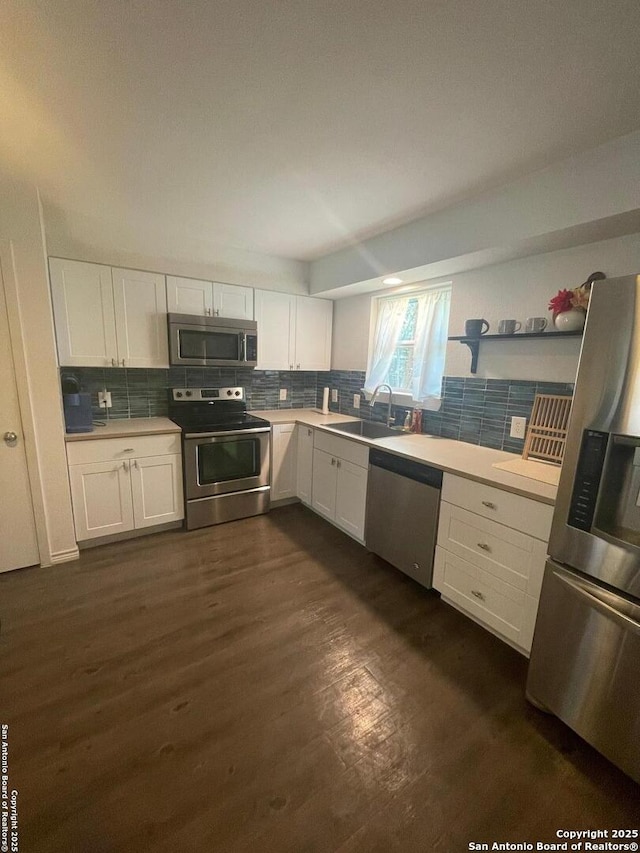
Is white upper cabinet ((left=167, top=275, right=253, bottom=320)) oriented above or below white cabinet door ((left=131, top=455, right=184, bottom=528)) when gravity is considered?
above

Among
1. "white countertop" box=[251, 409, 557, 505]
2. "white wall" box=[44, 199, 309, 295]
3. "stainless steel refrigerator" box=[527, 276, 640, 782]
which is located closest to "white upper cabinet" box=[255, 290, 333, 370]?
"white wall" box=[44, 199, 309, 295]

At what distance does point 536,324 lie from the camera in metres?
2.04

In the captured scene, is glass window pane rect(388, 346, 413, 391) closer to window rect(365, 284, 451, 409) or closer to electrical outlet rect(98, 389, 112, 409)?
window rect(365, 284, 451, 409)

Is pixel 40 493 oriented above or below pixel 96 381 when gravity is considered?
below

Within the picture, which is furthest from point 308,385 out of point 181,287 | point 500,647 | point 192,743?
point 192,743

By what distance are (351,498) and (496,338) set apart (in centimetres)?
153

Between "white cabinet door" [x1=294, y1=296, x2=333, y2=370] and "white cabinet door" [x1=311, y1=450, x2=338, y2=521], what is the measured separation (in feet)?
3.64

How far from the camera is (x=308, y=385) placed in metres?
4.04

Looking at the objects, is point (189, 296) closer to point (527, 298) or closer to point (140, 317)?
point (140, 317)

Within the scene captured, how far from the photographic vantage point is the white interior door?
2088mm

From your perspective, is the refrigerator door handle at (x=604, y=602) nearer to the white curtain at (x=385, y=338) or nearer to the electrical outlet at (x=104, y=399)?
the white curtain at (x=385, y=338)

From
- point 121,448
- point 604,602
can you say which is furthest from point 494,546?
point 121,448

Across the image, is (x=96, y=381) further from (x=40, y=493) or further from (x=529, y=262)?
(x=529, y=262)

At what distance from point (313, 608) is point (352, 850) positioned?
1048 millimetres
